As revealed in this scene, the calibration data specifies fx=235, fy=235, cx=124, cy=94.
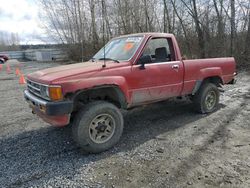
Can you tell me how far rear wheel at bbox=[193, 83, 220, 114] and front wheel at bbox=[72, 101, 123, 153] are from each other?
231cm

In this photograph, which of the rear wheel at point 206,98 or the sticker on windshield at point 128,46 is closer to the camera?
the sticker on windshield at point 128,46

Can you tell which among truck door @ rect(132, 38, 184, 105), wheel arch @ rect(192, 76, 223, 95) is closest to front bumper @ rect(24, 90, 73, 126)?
truck door @ rect(132, 38, 184, 105)

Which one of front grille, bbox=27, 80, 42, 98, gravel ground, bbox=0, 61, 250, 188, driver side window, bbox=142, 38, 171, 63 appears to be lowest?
gravel ground, bbox=0, 61, 250, 188

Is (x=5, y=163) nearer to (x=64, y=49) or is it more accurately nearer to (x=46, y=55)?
(x=64, y=49)

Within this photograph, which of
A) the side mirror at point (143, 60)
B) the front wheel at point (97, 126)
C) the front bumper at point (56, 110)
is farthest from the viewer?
the side mirror at point (143, 60)

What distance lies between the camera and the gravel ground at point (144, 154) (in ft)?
10.00

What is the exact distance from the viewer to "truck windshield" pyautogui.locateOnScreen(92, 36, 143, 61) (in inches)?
173

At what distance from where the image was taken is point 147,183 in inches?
116

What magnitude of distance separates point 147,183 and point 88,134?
123cm

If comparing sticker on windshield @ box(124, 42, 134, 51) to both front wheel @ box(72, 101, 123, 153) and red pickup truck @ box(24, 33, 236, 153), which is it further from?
front wheel @ box(72, 101, 123, 153)

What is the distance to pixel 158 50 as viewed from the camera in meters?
4.85

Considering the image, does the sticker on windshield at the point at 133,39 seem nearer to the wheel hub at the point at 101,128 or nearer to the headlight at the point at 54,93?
the wheel hub at the point at 101,128

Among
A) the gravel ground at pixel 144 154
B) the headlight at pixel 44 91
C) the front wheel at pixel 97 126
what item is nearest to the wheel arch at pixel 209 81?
the gravel ground at pixel 144 154

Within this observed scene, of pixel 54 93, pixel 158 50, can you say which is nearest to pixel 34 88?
pixel 54 93
